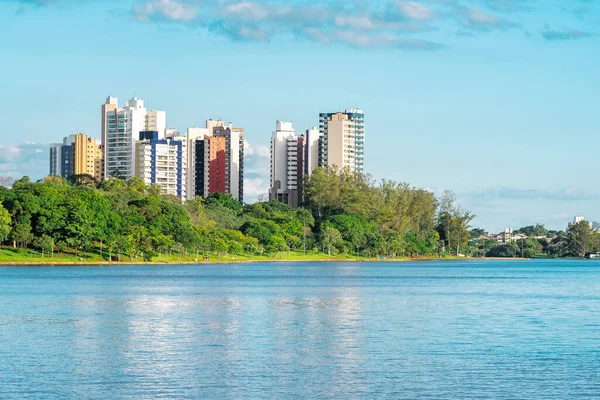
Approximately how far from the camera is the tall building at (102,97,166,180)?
614 ft

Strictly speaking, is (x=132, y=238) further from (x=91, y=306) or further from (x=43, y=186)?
(x=91, y=306)

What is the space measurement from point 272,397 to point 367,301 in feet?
97.5

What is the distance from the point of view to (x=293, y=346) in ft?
100

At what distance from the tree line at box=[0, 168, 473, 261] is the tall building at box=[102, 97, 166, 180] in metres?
33.9

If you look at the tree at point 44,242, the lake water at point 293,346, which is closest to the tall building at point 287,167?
the tree at point 44,242

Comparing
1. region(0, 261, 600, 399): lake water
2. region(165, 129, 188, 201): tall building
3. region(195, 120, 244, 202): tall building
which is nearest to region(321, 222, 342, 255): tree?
region(165, 129, 188, 201): tall building

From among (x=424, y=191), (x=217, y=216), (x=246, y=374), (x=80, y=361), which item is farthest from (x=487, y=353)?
(x=424, y=191)

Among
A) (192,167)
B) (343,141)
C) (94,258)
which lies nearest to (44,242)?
(94,258)

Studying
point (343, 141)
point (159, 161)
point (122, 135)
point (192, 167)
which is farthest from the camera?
point (192, 167)

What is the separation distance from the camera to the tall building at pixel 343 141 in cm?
18588

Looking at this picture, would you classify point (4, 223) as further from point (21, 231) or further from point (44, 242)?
point (44, 242)

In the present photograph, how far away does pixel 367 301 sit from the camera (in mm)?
51375

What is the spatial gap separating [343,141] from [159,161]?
35.5m

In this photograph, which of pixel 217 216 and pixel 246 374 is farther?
pixel 217 216
